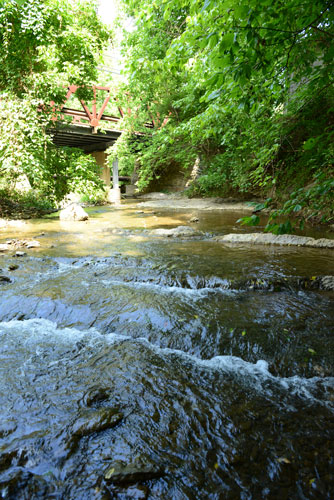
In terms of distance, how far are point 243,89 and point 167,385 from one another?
264 cm

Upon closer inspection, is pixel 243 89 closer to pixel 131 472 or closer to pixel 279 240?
pixel 131 472

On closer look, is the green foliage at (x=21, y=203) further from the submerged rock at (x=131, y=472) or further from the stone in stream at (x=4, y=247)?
the submerged rock at (x=131, y=472)

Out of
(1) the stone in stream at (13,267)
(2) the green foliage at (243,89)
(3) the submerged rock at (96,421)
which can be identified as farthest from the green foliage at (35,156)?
(3) the submerged rock at (96,421)

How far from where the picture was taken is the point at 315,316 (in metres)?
3.17

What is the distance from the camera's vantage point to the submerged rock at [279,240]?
19.9 ft

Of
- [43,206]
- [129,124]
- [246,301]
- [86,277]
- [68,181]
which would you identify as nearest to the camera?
[246,301]

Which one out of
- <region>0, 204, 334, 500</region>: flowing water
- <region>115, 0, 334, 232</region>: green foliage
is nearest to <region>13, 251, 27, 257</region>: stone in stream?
<region>0, 204, 334, 500</region>: flowing water

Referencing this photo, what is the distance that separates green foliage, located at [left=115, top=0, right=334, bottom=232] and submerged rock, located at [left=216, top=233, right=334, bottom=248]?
2.38ft

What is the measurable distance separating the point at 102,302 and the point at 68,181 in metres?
6.55

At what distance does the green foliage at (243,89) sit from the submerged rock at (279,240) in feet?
2.38

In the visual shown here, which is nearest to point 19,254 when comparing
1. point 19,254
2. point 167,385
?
point 19,254

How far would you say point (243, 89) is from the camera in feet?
8.15

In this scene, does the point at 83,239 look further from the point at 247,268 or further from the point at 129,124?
the point at 129,124

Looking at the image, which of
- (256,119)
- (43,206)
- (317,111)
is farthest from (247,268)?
(43,206)
